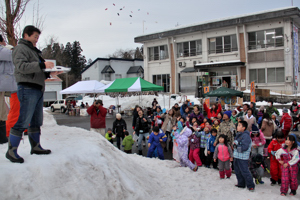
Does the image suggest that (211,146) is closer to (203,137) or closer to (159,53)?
(203,137)

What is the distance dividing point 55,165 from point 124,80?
17.9 m

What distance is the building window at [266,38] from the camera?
26609 mm

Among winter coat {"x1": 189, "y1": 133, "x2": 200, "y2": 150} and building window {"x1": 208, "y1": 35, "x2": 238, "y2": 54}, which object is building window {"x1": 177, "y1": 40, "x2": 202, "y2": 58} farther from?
winter coat {"x1": 189, "y1": 133, "x2": 200, "y2": 150}

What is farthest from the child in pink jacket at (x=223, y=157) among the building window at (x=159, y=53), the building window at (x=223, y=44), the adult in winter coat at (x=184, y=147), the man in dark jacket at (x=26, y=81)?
the building window at (x=159, y=53)

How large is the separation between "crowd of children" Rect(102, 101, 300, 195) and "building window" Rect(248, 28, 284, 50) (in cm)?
1772

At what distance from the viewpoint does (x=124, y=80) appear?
2161cm

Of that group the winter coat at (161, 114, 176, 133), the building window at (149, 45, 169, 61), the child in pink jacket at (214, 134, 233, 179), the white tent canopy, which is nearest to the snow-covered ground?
the child in pink jacket at (214, 134, 233, 179)

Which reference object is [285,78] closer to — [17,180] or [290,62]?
[290,62]

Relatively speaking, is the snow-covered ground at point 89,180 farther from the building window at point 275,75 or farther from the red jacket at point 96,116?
the building window at point 275,75

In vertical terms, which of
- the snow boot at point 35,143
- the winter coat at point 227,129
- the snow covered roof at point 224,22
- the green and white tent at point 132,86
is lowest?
the winter coat at point 227,129

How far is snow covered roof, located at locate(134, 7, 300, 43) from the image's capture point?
2489cm

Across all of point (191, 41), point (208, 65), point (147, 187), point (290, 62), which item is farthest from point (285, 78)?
point (147, 187)

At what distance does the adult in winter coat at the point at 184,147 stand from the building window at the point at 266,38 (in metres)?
23.0

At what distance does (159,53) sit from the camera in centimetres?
3638
